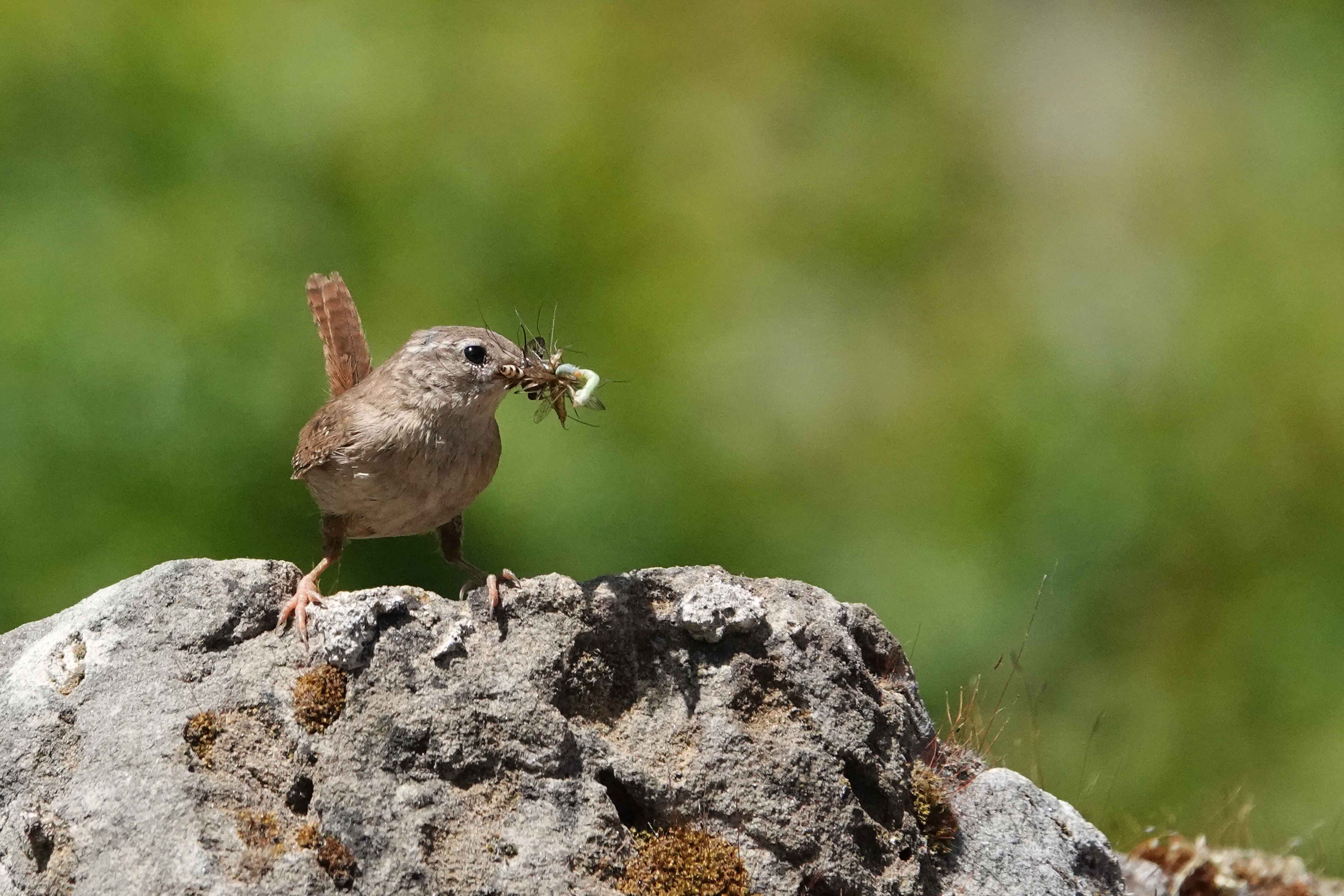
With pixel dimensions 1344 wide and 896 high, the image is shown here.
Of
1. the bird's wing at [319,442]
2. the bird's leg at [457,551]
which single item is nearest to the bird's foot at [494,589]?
the bird's leg at [457,551]

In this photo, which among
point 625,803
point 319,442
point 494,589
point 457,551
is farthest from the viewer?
point 457,551

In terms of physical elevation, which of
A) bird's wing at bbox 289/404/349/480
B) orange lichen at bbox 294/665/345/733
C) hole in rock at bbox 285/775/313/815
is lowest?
hole in rock at bbox 285/775/313/815

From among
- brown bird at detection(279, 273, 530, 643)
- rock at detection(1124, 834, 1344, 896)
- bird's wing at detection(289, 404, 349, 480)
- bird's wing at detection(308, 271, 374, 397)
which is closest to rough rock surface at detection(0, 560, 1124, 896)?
brown bird at detection(279, 273, 530, 643)

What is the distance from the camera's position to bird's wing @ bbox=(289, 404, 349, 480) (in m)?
4.22

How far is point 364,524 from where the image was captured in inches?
169

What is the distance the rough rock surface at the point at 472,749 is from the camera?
2.83 m

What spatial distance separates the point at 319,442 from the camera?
171 inches

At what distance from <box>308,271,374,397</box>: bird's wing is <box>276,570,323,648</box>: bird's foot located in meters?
2.20

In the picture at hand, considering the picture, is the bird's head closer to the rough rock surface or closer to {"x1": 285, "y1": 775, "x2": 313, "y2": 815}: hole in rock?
the rough rock surface

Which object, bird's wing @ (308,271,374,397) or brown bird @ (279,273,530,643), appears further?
bird's wing @ (308,271,374,397)

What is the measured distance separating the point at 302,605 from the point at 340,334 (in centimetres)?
247

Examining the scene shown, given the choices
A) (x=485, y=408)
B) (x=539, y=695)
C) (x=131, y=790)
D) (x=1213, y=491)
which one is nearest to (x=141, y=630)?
(x=131, y=790)

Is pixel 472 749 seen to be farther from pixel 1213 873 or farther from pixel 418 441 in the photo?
pixel 1213 873

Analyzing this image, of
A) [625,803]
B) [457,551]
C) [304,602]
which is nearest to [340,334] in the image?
[457,551]
